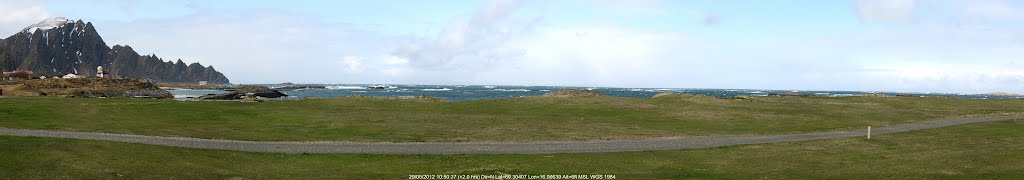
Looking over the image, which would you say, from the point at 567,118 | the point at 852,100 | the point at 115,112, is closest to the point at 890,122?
the point at 567,118

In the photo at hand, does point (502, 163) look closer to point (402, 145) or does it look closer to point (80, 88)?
point (402, 145)

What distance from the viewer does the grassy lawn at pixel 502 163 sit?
869 inches

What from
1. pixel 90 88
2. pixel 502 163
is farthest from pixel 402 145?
pixel 90 88

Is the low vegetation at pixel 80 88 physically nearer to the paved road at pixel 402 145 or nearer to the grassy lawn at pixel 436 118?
the grassy lawn at pixel 436 118

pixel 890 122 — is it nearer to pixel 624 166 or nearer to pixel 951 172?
pixel 951 172

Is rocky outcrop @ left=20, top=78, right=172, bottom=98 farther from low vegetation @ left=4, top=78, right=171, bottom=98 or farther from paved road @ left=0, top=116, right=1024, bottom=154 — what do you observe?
paved road @ left=0, top=116, right=1024, bottom=154

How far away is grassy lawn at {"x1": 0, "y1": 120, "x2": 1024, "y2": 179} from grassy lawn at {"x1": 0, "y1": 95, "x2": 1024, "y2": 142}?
758 centimetres

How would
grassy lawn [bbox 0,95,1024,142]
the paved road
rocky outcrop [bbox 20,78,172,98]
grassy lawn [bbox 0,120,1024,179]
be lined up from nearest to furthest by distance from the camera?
grassy lawn [bbox 0,120,1024,179] < the paved road < grassy lawn [bbox 0,95,1024,142] < rocky outcrop [bbox 20,78,172,98]

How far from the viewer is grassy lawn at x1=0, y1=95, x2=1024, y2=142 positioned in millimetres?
37188

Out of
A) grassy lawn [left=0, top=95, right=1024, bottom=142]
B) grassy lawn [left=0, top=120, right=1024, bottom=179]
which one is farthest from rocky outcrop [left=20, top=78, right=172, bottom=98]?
grassy lawn [left=0, top=120, right=1024, bottom=179]

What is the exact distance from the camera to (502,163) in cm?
2611

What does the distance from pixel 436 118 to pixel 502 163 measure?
2524cm

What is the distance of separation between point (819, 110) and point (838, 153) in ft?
141

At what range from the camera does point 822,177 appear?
2264 centimetres
